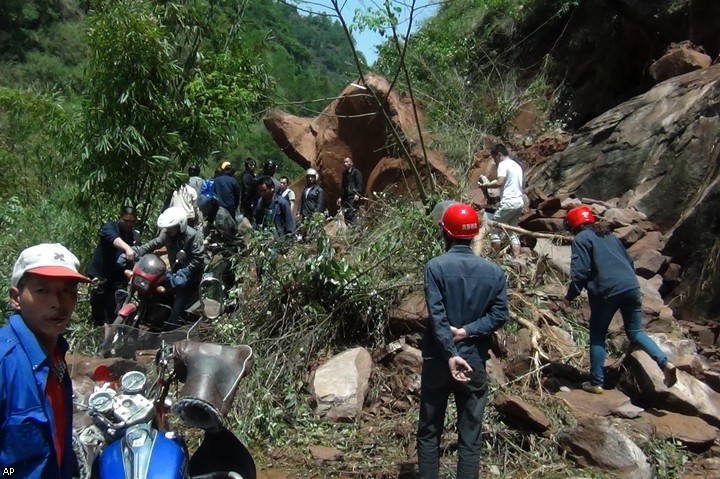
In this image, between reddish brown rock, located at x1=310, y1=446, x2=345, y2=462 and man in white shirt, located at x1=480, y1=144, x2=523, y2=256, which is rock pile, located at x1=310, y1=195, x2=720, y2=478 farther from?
man in white shirt, located at x1=480, y1=144, x2=523, y2=256

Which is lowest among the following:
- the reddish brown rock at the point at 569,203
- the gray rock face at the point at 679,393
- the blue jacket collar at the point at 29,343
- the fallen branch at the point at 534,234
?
the gray rock face at the point at 679,393

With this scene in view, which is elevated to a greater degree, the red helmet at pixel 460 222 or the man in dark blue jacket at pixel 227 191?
the red helmet at pixel 460 222

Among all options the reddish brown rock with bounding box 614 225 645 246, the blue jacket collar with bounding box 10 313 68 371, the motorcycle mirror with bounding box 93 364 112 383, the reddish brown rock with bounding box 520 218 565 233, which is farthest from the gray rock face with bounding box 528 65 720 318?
the blue jacket collar with bounding box 10 313 68 371

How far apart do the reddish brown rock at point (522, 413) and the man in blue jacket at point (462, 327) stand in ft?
3.64

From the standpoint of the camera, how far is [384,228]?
330 inches

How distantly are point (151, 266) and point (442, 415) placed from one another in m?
3.74

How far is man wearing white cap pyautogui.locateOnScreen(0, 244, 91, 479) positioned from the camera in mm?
2463

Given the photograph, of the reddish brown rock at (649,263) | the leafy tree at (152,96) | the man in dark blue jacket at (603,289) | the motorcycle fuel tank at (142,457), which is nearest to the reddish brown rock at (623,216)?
the reddish brown rock at (649,263)

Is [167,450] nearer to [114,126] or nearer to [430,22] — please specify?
[114,126]

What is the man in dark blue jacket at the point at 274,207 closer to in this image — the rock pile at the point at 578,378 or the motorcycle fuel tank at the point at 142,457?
the rock pile at the point at 578,378

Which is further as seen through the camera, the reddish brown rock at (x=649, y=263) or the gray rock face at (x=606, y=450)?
the reddish brown rock at (x=649, y=263)

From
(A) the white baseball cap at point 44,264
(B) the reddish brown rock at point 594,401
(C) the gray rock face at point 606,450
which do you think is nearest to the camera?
(A) the white baseball cap at point 44,264

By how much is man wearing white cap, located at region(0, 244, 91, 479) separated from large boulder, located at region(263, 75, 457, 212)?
10.7 metres

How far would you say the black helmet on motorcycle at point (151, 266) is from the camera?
7.72m
